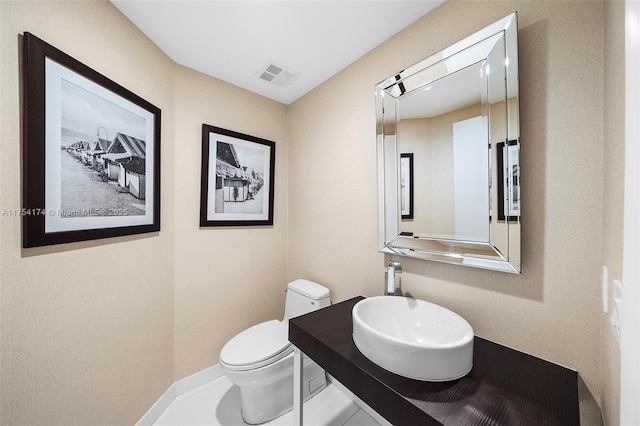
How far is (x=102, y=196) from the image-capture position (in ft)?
3.80

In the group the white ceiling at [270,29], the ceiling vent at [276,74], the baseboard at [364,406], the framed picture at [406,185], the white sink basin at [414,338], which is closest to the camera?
the white sink basin at [414,338]

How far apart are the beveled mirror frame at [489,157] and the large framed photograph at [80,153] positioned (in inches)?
53.2

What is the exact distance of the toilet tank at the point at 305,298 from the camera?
1.72m

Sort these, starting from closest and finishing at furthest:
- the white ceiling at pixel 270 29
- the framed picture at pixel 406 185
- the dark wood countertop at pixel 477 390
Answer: the dark wood countertop at pixel 477 390, the white ceiling at pixel 270 29, the framed picture at pixel 406 185

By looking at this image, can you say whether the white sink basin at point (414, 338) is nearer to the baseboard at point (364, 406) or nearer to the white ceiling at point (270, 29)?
the baseboard at point (364, 406)

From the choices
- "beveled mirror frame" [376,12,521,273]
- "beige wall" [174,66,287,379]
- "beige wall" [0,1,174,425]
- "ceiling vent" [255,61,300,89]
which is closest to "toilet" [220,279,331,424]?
"beige wall" [174,66,287,379]

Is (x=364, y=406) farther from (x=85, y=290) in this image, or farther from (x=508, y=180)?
(x=85, y=290)

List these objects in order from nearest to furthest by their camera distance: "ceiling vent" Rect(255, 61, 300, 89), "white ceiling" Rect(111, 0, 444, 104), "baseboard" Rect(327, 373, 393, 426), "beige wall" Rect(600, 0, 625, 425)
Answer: "beige wall" Rect(600, 0, 625, 425) < "white ceiling" Rect(111, 0, 444, 104) < "baseboard" Rect(327, 373, 393, 426) < "ceiling vent" Rect(255, 61, 300, 89)

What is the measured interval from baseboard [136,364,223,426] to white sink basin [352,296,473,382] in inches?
54.8

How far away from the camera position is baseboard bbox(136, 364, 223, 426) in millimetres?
1431

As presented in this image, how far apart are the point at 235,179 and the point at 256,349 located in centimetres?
121

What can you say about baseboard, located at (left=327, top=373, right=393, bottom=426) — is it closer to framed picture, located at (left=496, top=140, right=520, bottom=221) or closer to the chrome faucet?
the chrome faucet

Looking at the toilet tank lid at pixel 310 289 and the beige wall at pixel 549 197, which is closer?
the beige wall at pixel 549 197

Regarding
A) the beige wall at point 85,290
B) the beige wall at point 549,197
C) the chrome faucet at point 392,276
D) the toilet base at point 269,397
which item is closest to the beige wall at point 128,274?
the beige wall at point 85,290
